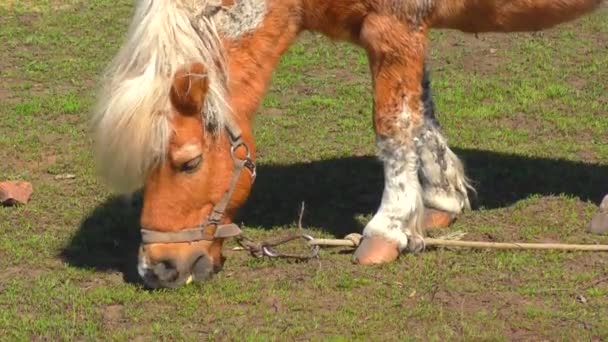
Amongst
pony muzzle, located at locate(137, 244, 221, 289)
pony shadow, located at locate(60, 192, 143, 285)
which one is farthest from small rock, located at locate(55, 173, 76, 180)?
pony muzzle, located at locate(137, 244, 221, 289)

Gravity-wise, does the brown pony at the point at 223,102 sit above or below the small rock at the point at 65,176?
above

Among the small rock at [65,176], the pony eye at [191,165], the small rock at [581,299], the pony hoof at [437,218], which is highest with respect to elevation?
the pony eye at [191,165]

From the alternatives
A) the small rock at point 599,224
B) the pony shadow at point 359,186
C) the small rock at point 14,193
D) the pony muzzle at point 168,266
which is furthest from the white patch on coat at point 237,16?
the small rock at point 599,224

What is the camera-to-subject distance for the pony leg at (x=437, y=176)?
6.82 meters

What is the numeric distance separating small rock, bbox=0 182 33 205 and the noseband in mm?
1687

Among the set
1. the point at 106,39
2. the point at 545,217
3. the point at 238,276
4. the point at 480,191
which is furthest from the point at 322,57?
the point at 238,276

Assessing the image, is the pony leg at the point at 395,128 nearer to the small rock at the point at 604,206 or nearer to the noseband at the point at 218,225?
the noseband at the point at 218,225

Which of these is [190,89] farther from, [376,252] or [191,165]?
[376,252]

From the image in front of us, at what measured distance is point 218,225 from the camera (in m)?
5.89

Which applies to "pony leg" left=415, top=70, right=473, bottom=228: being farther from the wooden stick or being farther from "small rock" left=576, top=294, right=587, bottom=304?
"small rock" left=576, top=294, right=587, bottom=304

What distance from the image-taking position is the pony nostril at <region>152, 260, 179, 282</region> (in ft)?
18.9

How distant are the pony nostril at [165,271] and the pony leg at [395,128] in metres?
0.99

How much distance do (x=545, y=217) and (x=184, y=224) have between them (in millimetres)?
2215

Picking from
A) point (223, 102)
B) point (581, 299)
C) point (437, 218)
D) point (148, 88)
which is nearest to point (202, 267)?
point (223, 102)
